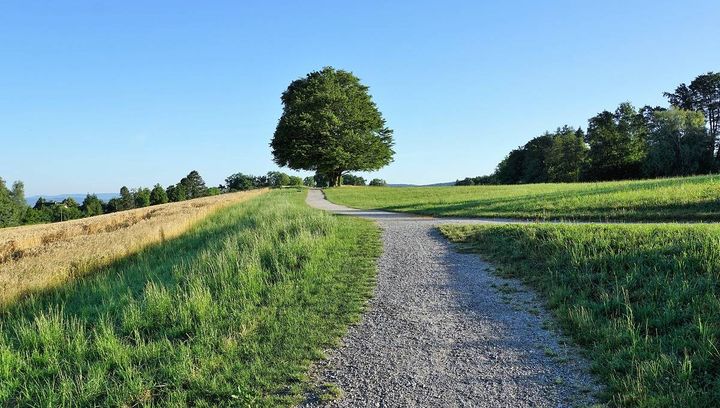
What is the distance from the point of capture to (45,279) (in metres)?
9.41

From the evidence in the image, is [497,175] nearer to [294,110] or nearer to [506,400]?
[294,110]

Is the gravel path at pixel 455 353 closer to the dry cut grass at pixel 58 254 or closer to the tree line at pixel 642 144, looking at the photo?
the dry cut grass at pixel 58 254

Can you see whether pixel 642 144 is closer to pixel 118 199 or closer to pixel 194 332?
pixel 194 332

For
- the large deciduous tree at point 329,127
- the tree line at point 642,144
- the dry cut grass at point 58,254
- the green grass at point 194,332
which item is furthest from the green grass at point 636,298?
the tree line at point 642,144

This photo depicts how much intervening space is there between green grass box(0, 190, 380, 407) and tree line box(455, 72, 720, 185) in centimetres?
5451

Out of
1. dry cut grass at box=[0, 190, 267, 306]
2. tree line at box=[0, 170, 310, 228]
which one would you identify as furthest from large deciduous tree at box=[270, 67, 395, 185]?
tree line at box=[0, 170, 310, 228]

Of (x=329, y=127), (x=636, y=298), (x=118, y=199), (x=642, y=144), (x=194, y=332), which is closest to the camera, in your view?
(x=194, y=332)

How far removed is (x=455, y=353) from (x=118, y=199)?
107 meters

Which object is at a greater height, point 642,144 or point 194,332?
point 642,144

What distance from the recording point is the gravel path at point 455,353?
4.05m

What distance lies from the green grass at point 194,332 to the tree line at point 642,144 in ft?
179

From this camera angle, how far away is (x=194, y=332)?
5.65m

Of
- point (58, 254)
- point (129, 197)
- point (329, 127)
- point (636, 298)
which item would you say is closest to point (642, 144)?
point (329, 127)

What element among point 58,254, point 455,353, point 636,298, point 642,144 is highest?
point 642,144
